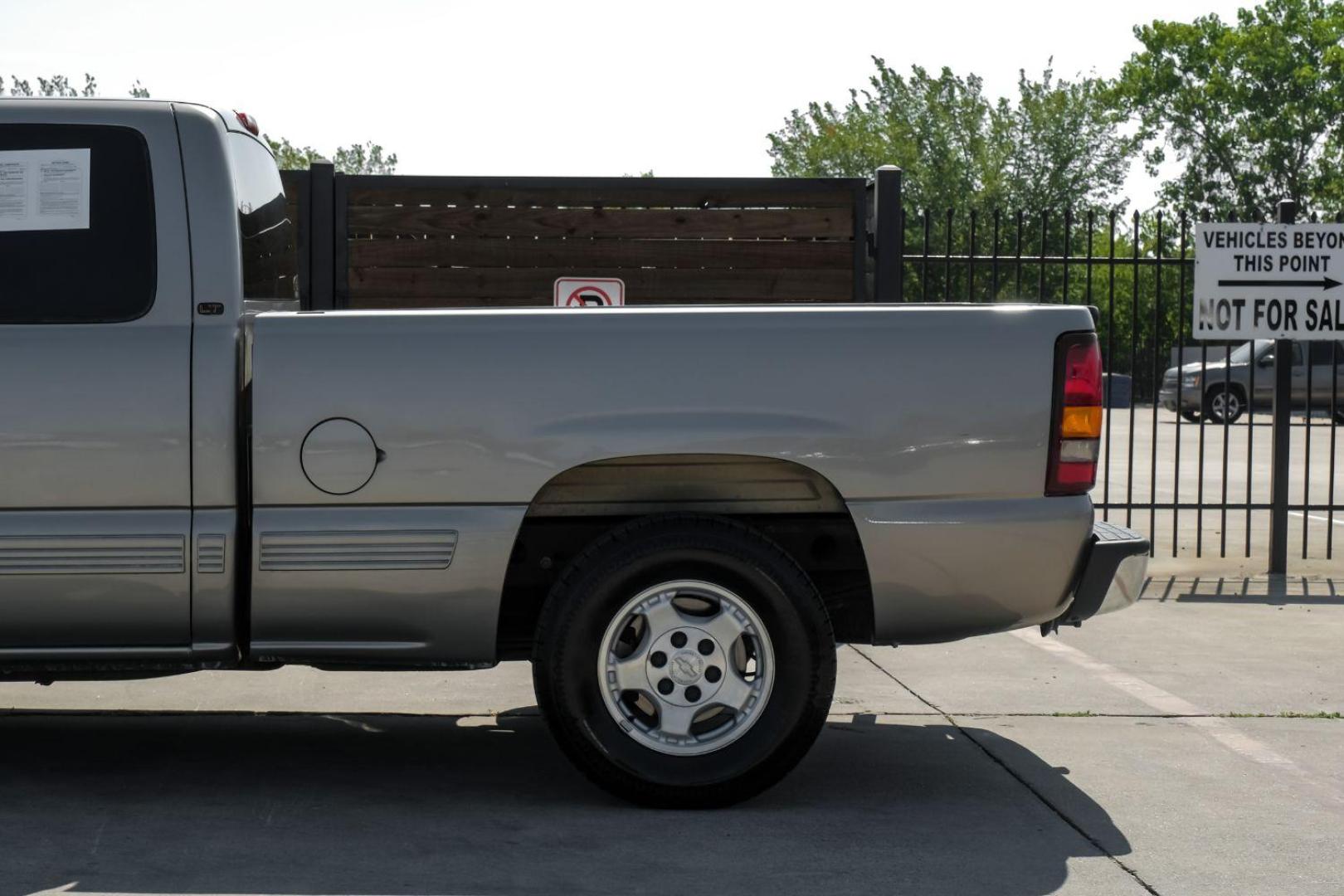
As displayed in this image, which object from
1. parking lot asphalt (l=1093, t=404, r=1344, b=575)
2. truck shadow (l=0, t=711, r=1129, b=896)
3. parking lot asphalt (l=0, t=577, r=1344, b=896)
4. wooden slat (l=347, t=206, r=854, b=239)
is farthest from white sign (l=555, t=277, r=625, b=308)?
truck shadow (l=0, t=711, r=1129, b=896)

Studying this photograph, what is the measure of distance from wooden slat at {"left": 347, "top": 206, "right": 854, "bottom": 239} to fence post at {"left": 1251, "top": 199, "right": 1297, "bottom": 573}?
3070mm

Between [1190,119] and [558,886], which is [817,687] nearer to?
[558,886]

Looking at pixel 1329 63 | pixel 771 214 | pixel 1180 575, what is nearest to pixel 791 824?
pixel 771 214

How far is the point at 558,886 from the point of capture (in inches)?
170

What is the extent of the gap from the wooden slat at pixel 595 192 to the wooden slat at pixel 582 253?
22cm

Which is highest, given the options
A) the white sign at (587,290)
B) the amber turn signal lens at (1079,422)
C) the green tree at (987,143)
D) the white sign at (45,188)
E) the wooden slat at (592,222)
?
the green tree at (987,143)

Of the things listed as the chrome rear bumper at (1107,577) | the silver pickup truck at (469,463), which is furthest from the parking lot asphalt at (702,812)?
the chrome rear bumper at (1107,577)

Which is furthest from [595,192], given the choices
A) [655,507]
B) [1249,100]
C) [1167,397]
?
[1249,100]

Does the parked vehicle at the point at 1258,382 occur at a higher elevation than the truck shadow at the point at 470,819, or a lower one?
higher

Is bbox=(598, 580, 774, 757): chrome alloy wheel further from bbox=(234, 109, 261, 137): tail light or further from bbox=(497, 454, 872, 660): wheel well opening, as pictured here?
bbox=(234, 109, 261, 137): tail light

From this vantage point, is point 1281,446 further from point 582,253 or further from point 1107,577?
point 1107,577

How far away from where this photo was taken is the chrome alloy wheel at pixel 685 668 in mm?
5023

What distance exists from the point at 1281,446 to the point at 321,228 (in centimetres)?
611

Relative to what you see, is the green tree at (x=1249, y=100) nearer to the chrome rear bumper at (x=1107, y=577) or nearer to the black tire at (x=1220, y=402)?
the black tire at (x=1220, y=402)
